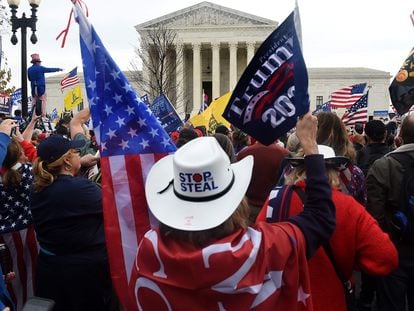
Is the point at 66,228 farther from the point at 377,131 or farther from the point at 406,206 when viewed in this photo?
the point at 377,131

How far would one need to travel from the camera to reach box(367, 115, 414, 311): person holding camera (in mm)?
3385

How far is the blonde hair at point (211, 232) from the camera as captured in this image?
170 cm

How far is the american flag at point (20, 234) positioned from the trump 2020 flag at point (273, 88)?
2.09 meters

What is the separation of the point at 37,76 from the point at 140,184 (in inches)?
298

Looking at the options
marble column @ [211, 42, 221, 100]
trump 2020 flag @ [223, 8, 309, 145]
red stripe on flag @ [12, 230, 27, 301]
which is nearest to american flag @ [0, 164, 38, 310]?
red stripe on flag @ [12, 230, 27, 301]

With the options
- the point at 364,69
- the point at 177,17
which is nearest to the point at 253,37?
the point at 177,17

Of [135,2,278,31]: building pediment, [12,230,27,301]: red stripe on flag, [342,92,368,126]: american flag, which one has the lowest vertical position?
[12,230,27,301]: red stripe on flag

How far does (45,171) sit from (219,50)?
6281 centimetres

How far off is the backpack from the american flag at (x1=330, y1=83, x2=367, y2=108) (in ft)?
39.7

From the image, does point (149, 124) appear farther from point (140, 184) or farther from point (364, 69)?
point (364, 69)

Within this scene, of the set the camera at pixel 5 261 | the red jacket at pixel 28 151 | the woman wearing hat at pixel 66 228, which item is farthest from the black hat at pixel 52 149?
the red jacket at pixel 28 151

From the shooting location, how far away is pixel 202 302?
171 centimetres

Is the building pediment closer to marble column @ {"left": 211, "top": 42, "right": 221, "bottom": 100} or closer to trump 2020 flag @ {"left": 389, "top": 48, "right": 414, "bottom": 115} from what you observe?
marble column @ {"left": 211, "top": 42, "right": 221, "bottom": 100}

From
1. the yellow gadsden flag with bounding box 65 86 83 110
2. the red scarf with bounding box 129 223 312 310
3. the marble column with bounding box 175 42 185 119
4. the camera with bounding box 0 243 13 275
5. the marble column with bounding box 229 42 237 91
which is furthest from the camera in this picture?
the marble column with bounding box 229 42 237 91
